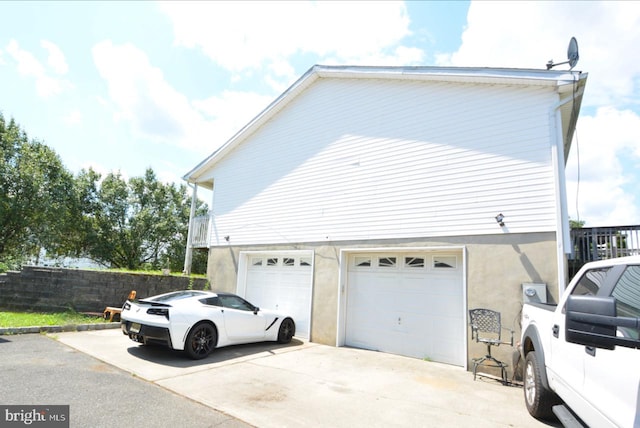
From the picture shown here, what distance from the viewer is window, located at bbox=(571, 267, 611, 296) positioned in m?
3.19

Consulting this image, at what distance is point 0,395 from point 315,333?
20.6ft

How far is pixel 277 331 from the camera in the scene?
8.69m

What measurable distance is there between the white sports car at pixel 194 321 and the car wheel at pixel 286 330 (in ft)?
1.67

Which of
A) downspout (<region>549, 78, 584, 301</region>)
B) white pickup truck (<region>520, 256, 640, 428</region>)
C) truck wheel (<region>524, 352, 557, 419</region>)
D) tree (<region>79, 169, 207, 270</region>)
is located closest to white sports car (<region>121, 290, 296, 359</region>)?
truck wheel (<region>524, 352, 557, 419</region>)

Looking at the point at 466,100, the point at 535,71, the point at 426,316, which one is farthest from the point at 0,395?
the point at 535,71

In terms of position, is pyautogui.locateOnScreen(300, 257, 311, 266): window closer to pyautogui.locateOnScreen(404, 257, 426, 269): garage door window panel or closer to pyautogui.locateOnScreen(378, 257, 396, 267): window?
pyautogui.locateOnScreen(378, 257, 396, 267): window

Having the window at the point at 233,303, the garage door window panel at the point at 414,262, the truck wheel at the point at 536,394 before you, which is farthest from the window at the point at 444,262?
the window at the point at 233,303

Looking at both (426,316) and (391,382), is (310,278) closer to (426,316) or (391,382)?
(426,316)

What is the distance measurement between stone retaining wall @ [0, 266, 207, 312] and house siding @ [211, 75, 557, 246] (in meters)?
3.20

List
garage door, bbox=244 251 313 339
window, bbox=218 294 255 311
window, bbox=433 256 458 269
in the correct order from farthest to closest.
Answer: garage door, bbox=244 251 313 339
window, bbox=433 256 458 269
window, bbox=218 294 255 311

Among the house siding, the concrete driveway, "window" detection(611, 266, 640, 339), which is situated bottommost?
the concrete driveway

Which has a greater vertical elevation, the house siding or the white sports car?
the house siding

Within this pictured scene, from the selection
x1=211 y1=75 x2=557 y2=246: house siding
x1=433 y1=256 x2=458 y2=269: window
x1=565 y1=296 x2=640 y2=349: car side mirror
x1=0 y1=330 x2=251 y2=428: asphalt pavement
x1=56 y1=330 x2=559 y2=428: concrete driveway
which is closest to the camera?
x1=565 y1=296 x2=640 y2=349: car side mirror

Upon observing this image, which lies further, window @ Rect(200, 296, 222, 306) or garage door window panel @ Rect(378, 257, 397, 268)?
garage door window panel @ Rect(378, 257, 397, 268)
